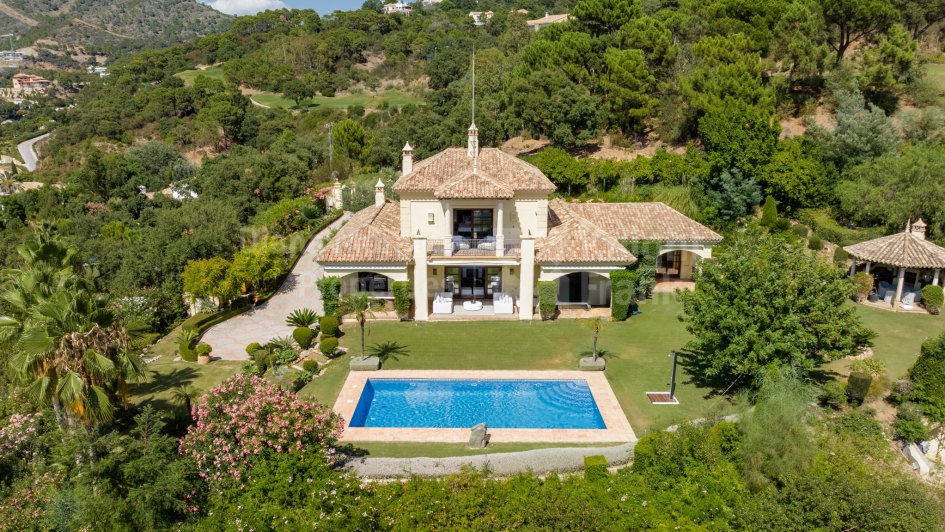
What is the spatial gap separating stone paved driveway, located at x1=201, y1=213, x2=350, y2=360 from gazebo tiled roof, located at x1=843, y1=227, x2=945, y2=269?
2701cm

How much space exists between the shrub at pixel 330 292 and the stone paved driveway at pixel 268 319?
5.35ft

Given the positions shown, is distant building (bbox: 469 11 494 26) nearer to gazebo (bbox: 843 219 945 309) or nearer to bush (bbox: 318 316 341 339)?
gazebo (bbox: 843 219 945 309)

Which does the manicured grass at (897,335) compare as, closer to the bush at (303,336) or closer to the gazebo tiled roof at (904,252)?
the gazebo tiled roof at (904,252)

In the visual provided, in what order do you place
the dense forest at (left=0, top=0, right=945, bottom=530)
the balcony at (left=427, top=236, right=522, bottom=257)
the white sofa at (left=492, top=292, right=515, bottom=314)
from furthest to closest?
the white sofa at (left=492, top=292, right=515, bottom=314) < the balcony at (left=427, top=236, right=522, bottom=257) < the dense forest at (left=0, top=0, right=945, bottom=530)

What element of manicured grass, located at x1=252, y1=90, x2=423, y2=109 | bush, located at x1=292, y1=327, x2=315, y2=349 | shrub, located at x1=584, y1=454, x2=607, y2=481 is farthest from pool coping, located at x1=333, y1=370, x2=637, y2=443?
manicured grass, located at x1=252, y1=90, x2=423, y2=109

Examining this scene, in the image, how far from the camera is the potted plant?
2500 centimetres

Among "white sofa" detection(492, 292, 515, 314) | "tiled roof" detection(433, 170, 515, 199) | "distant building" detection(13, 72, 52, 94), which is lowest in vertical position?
"white sofa" detection(492, 292, 515, 314)

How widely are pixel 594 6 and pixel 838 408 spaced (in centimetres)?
4677

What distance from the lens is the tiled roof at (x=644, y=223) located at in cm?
3275

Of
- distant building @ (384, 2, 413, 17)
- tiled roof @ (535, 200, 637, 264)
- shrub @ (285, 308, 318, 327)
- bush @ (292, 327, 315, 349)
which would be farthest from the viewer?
distant building @ (384, 2, 413, 17)

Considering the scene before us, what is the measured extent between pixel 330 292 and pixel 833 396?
68.0 ft

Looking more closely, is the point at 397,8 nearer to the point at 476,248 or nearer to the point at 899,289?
the point at 476,248

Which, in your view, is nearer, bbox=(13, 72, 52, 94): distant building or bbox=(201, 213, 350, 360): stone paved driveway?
bbox=(201, 213, 350, 360): stone paved driveway

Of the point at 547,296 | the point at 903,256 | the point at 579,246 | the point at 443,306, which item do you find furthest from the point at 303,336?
the point at 903,256
